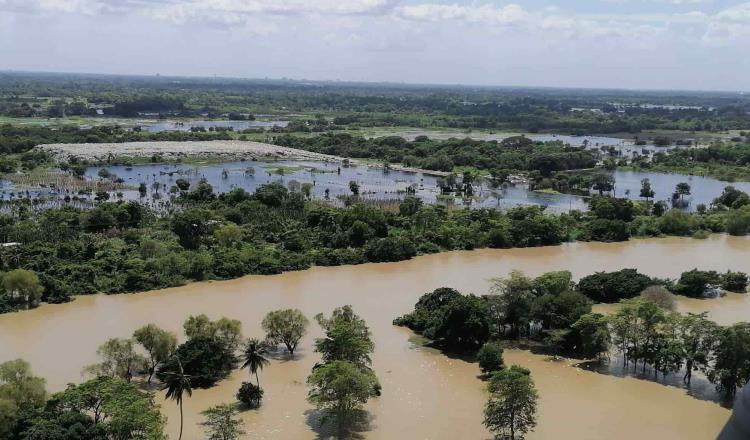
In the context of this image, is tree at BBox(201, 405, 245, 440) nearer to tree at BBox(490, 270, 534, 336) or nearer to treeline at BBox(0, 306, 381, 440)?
treeline at BBox(0, 306, 381, 440)

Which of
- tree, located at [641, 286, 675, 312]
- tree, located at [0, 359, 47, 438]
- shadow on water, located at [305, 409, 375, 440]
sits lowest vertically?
shadow on water, located at [305, 409, 375, 440]

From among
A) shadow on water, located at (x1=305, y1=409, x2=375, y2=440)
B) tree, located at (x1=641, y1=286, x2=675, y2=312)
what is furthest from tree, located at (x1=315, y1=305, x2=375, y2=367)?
tree, located at (x1=641, y1=286, x2=675, y2=312)

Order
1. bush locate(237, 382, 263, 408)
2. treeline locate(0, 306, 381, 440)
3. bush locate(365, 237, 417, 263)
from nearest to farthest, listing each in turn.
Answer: treeline locate(0, 306, 381, 440)
bush locate(237, 382, 263, 408)
bush locate(365, 237, 417, 263)

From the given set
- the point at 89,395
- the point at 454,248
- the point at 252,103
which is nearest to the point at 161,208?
the point at 454,248

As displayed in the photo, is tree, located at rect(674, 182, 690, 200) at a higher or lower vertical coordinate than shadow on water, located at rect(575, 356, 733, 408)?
higher

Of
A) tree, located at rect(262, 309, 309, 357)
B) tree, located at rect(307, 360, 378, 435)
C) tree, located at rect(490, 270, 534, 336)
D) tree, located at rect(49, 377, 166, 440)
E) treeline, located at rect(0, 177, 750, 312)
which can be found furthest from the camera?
treeline, located at rect(0, 177, 750, 312)

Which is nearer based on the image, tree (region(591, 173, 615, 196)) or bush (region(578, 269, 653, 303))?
bush (region(578, 269, 653, 303))

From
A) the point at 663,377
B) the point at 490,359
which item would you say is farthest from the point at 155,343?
the point at 663,377

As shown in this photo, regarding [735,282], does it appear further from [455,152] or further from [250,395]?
[455,152]
